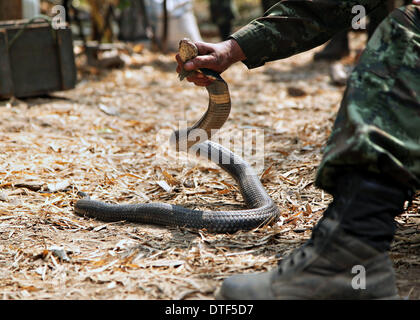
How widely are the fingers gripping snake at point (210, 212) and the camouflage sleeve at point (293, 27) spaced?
240mm

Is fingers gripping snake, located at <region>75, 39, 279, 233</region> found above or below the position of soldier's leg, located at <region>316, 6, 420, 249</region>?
below

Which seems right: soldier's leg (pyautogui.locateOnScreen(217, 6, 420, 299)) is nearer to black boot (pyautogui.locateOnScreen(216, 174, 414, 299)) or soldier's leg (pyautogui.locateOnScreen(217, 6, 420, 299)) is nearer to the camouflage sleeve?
black boot (pyautogui.locateOnScreen(216, 174, 414, 299))

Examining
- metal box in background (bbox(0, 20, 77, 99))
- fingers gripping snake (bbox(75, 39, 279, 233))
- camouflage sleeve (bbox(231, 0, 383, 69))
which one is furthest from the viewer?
metal box in background (bbox(0, 20, 77, 99))

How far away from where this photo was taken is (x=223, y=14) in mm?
10172

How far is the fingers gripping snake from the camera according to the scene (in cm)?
255

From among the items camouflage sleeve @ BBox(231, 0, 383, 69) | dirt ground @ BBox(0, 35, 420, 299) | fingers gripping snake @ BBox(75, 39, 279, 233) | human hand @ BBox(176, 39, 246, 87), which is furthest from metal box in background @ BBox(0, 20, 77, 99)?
camouflage sleeve @ BBox(231, 0, 383, 69)

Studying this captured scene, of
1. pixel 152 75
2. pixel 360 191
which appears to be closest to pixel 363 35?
pixel 152 75

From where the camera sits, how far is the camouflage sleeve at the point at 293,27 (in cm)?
229

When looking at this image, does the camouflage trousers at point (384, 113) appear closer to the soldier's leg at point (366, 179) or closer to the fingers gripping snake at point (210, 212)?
the soldier's leg at point (366, 179)

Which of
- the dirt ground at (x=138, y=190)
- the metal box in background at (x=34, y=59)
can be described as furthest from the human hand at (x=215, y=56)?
the metal box in background at (x=34, y=59)

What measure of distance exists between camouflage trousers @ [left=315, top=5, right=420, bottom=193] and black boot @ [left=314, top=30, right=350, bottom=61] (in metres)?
7.17

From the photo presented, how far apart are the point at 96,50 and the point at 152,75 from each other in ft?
3.17

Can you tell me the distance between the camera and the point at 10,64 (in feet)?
17.3

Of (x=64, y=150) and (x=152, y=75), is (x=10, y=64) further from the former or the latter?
(x=152, y=75)
